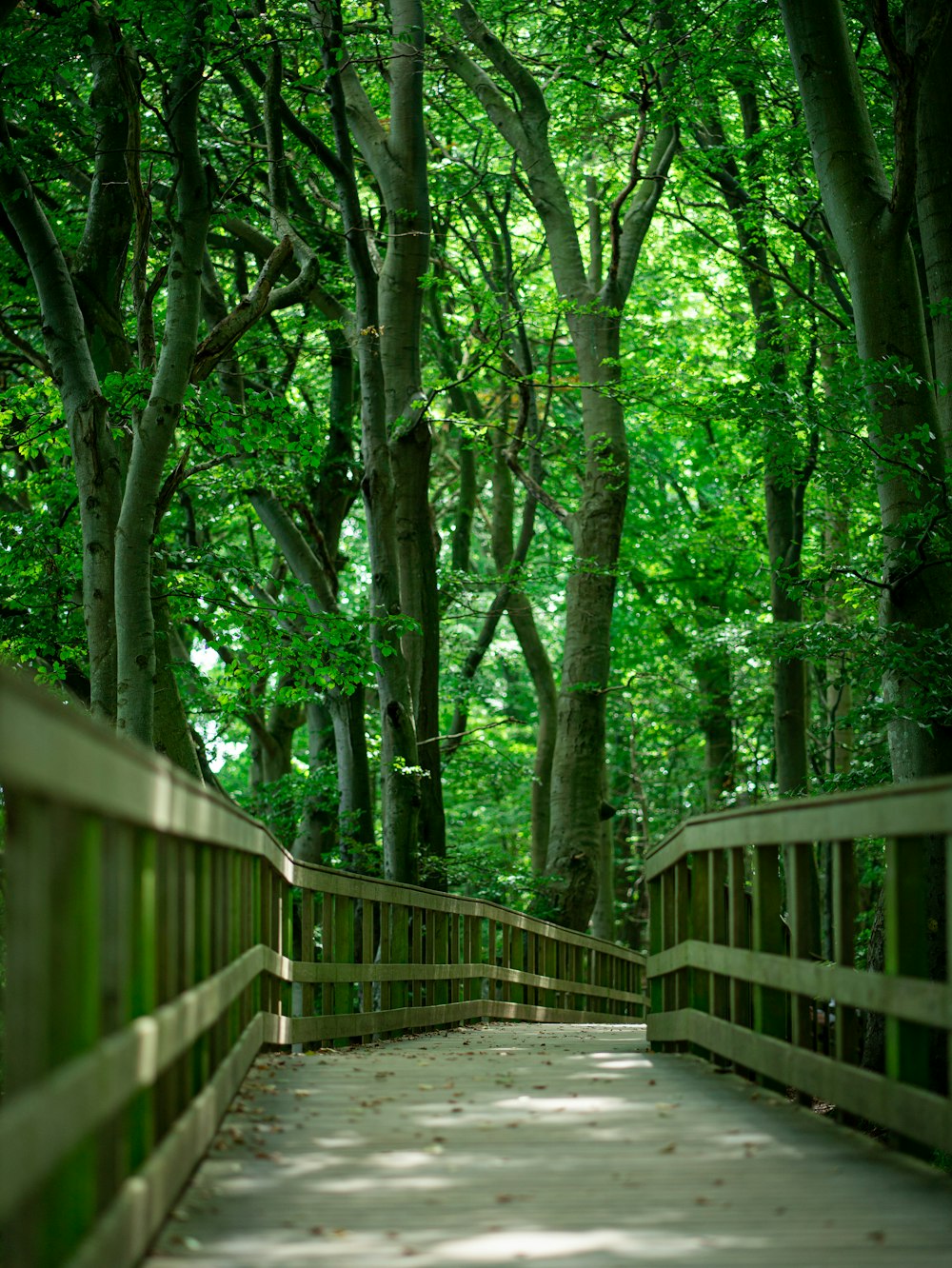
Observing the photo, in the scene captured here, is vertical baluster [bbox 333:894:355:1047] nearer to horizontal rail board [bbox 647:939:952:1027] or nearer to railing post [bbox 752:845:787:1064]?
horizontal rail board [bbox 647:939:952:1027]

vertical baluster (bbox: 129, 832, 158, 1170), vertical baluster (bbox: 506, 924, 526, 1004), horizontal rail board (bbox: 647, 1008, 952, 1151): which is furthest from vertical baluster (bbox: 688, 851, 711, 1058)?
vertical baluster (bbox: 506, 924, 526, 1004)

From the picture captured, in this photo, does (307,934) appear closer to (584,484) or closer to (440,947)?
(440,947)

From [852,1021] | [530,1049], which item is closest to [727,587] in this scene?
[530,1049]

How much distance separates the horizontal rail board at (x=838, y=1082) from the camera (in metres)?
4.23

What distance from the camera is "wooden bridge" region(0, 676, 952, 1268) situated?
2.73 meters

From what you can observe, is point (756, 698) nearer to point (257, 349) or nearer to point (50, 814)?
point (257, 349)

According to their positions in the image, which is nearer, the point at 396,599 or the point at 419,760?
the point at 396,599

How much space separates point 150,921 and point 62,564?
10.7m

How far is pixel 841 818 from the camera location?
15.4 ft

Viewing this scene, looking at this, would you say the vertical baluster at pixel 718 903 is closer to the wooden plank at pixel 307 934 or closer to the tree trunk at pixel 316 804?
the wooden plank at pixel 307 934

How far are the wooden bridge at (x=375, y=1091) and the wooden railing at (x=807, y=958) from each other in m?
0.01

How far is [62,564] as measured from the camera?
13.7m

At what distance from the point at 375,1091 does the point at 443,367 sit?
15722 millimetres

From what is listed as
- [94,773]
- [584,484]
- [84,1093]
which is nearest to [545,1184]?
[84,1093]
